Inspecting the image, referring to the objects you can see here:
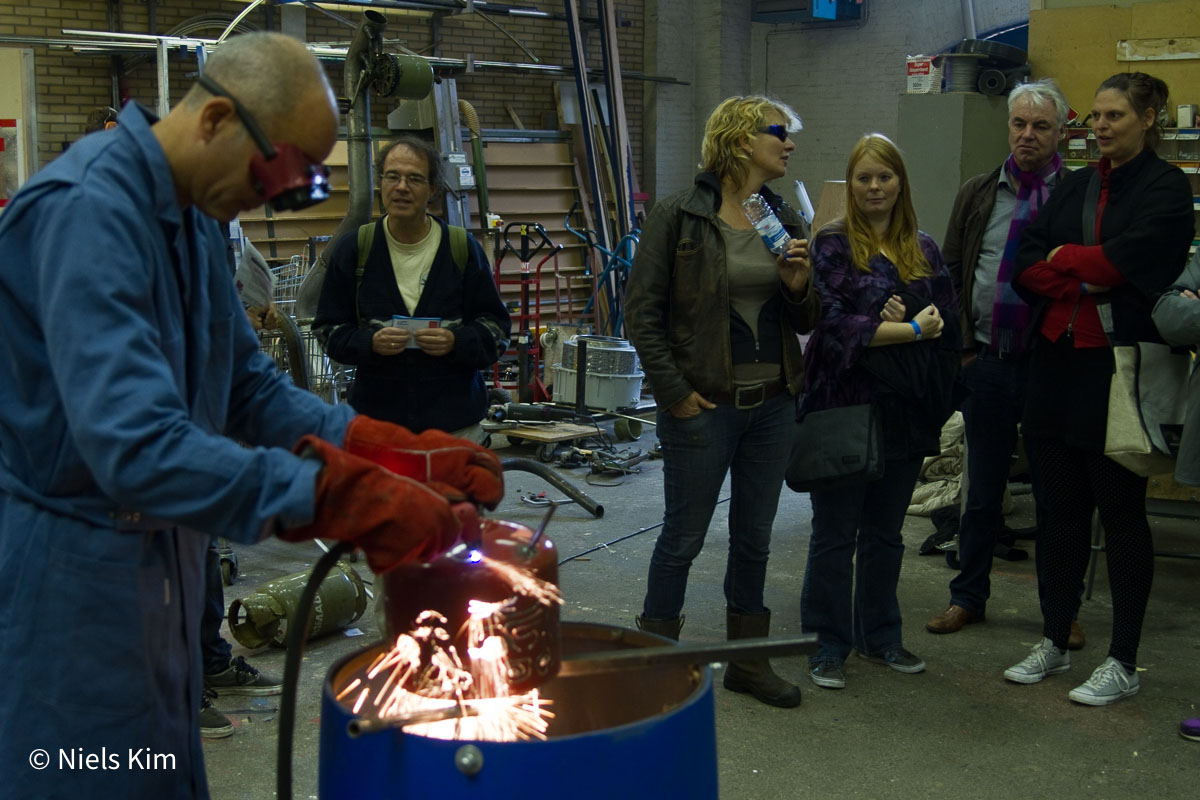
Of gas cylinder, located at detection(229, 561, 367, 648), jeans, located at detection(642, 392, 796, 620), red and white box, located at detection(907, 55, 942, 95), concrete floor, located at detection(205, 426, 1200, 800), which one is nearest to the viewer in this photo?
concrete floor, located at detection(205, 426, 1200, 800)

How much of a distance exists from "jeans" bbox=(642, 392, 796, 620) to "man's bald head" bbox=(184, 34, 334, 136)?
2219 millimetres

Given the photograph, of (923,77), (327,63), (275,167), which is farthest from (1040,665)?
(327,63)

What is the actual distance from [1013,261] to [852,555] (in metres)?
1.16

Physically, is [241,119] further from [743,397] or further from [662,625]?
[662,625]

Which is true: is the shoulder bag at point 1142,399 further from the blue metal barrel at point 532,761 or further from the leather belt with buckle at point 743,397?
the blue metal barrel at point 532,761

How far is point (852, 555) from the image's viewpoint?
4.10m

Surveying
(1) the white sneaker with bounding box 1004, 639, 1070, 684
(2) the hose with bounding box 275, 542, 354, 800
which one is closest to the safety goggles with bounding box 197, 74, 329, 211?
(2) the hose with bounding box 275, 542, 354, 800

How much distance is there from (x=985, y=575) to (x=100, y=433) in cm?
385

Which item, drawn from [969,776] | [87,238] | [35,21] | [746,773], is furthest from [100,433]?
[35,21]

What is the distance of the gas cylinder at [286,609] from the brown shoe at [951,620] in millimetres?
2118

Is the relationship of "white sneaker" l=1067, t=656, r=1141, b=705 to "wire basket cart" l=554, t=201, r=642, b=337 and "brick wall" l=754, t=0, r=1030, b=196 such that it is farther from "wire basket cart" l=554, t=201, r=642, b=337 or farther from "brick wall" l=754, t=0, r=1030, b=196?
"brick wall" l=754, t=0, r=1030, b=196

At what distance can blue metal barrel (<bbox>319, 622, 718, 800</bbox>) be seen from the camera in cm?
172

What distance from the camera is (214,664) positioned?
3939 millimetres

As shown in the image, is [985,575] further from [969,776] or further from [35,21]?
[35,21]
